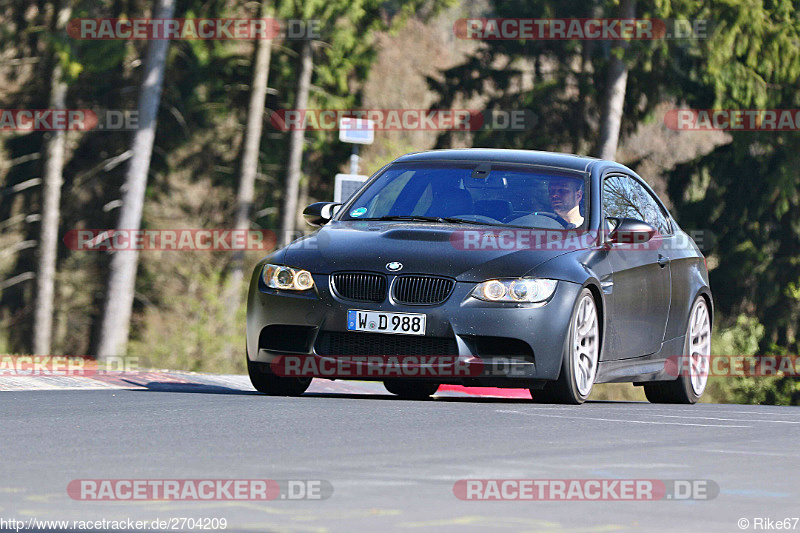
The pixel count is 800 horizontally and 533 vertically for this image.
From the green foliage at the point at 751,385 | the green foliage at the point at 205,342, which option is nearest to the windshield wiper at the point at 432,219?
the green foliage at the point at 205,342

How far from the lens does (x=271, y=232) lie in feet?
129

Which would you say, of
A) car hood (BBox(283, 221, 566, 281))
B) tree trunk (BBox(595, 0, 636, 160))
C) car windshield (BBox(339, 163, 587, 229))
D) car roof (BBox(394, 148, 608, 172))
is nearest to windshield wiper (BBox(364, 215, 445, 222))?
car windshield (BBox(339, 163, 587, 229))

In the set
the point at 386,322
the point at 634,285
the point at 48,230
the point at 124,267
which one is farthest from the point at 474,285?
the point at 48,230

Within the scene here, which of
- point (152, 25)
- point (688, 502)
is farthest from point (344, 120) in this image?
point (688, 502)

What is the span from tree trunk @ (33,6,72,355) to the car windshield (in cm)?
2438

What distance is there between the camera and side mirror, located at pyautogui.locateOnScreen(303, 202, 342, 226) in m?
11.5

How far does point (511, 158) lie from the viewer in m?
11.6

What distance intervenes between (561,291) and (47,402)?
3.29 m

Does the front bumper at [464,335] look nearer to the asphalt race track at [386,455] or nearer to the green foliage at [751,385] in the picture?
A: the asphalt race track at [386,455]

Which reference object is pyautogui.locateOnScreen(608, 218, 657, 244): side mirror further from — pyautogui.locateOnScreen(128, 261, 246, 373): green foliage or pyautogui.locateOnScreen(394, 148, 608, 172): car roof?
pyautogui.locateOnScreen(128, 261, 246, 373): green foliage

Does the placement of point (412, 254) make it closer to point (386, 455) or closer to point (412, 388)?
point (412, 388)

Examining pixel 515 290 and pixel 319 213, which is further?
pixel 319 213

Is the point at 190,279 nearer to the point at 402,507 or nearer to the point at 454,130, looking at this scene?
the point at 454,130

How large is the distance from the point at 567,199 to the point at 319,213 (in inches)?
70.2
